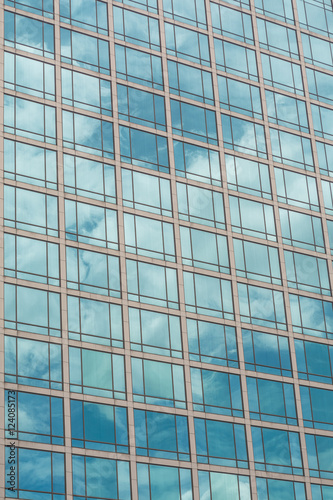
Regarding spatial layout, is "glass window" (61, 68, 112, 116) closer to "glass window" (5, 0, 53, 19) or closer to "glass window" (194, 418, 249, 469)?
"glass window" (5, 0, 53, 19)

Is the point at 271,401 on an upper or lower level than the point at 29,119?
lower

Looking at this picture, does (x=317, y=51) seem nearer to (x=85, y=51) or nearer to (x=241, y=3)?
(x=241, y=3)

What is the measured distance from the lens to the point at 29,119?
6069 cm

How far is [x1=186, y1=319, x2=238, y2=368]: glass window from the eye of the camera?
60250 millimetres

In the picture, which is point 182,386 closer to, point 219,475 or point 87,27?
point 219,475

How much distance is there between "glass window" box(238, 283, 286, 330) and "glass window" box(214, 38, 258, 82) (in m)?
16.5

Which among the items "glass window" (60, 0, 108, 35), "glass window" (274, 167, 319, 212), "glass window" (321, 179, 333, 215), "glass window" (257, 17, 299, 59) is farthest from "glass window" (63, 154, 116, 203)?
"glass window" (257, 17, 299, 59)

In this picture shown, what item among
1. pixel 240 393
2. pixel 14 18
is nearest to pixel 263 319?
pixel 240 393

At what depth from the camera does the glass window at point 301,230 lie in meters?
67.6

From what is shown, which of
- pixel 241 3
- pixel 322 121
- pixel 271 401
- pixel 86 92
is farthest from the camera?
pixel 241 3

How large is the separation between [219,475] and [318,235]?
1952cm

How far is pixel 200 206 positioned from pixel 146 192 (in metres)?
3.94

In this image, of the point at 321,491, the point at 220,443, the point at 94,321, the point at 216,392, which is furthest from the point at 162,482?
the point at 321,491

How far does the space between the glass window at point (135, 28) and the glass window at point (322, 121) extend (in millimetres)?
13086
